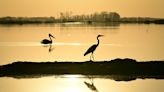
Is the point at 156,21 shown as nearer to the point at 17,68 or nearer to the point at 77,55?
the point at 77,55

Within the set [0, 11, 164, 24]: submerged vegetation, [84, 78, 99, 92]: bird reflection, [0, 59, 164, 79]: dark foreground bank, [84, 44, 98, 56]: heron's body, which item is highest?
[0, 11, 164, 24]: submerged vegetation

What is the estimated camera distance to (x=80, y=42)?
2.18 meters

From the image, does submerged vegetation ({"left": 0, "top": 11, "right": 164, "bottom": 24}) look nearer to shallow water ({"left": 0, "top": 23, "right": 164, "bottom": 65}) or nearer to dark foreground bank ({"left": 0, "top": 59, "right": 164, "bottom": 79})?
shallow water ({"left": 0, "top": 23, "right": 164, "bottom": 65})

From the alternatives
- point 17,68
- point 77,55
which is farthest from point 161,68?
point 17,68

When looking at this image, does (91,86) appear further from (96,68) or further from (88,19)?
(88,19)

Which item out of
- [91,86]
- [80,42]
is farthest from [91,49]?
[91,86]

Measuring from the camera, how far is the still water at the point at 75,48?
2158 millimetres

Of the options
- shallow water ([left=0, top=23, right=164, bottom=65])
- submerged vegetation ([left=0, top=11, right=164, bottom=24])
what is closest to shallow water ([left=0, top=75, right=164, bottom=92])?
shallow water ([left=0, top=23, right=164, bottom=65])

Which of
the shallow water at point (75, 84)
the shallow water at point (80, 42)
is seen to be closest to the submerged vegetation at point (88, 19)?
the shallow water at point (80, 42)

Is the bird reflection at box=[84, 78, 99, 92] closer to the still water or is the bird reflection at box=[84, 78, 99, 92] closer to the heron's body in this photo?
the still water

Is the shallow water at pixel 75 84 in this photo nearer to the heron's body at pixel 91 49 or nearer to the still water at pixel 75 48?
the still water at pixel 75 48

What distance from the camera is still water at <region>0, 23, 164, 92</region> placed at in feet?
7.08

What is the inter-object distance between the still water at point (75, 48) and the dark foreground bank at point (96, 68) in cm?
2

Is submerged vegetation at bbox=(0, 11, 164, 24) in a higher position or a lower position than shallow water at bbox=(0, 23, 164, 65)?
higher
